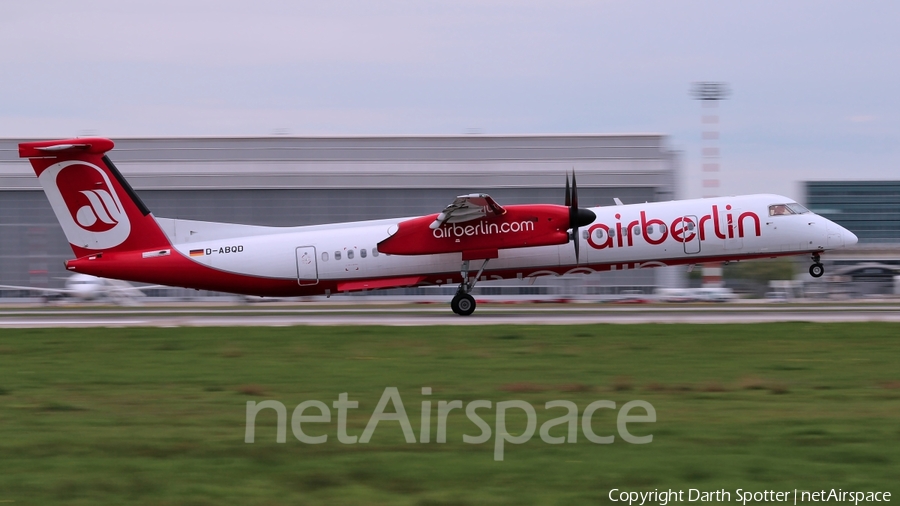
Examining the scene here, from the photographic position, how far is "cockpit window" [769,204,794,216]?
24.8 meters

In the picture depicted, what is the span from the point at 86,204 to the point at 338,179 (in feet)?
78.2

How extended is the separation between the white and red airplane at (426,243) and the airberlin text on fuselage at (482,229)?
0.03 metres

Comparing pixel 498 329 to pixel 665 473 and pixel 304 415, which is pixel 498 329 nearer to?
pixel 304 415

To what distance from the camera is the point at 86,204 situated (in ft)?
77.3

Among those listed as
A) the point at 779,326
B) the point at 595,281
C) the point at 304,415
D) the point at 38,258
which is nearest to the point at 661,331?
the point at 779,326

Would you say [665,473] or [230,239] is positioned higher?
[230,239]

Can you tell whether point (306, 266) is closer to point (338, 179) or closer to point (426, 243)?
point (426, 243)

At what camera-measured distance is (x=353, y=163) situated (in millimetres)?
47062

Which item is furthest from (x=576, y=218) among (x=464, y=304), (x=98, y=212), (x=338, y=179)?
(x=338, y=179)

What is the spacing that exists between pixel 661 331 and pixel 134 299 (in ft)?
98.7

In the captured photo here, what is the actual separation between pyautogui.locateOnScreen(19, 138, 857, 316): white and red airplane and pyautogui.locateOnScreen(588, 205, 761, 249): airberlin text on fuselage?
28 mm

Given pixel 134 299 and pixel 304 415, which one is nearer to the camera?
pixel 304 415

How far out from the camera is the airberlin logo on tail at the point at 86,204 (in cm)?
2333

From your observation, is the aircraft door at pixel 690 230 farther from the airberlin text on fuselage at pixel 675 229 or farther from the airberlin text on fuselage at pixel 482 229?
the airberlin text on fuselage at pixel 482 229
